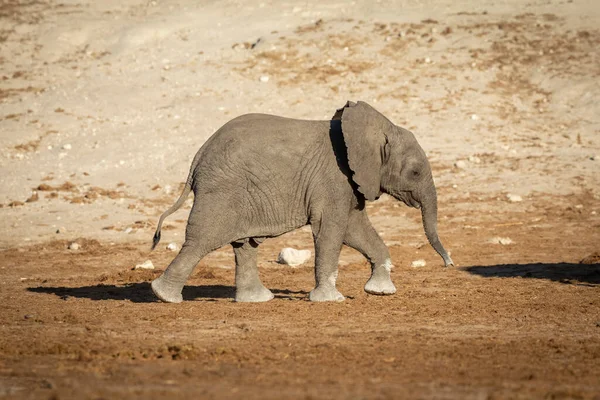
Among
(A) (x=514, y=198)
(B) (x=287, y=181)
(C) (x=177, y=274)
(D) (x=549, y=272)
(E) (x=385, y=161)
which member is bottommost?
(D) (x=549, y=272)

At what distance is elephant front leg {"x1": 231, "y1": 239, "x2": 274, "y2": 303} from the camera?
1037 centimetres

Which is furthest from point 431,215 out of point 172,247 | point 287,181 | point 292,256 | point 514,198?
point 514,198

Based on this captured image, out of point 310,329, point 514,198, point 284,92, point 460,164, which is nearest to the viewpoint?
point 310,329

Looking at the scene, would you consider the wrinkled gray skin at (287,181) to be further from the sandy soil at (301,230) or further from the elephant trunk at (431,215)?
the sandy soil at (301,230)

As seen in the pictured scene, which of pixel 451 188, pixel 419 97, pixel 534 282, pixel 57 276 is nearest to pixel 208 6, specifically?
pixel 419 97

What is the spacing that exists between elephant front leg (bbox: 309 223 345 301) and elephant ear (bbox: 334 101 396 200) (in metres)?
0.52

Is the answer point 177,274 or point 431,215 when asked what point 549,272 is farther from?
point 177,274

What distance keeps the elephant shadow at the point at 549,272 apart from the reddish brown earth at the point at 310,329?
3 centimetres

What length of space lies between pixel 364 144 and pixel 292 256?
3.90 m

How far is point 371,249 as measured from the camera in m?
10.5

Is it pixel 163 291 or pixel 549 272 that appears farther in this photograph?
pixel 549 272

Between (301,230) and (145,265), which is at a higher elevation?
(301,230)

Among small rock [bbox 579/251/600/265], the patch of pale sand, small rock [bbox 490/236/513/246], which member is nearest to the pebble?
the patch of pale sand

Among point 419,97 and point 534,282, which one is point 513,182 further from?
point 534,282
